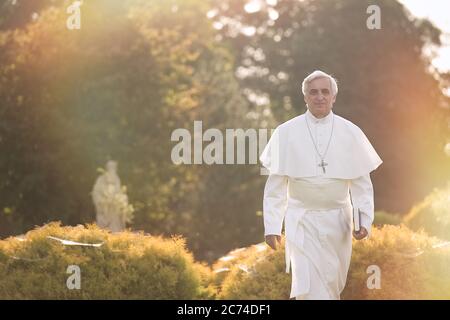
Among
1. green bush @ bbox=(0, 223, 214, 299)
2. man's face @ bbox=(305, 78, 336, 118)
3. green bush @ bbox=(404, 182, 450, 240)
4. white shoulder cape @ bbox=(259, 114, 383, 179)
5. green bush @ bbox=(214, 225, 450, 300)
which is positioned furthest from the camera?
green bush @ bbox=(404, 182, 450, 240)

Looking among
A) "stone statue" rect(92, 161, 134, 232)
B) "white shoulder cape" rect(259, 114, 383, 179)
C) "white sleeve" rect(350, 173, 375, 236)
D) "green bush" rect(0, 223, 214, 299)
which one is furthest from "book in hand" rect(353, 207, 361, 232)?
"stone statue" rect(92, 161, 134, 232)

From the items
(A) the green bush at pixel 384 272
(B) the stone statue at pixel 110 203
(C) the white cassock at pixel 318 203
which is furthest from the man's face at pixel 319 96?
(B) the stone statue at pixel 110 203

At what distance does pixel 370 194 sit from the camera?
8500mm

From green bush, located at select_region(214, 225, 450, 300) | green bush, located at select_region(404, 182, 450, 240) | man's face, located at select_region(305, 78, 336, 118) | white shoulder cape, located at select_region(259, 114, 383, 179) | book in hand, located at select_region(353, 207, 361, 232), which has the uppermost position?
man's face, located at select_region(305, 78, 336, 118)

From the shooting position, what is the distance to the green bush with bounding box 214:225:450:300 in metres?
10.4

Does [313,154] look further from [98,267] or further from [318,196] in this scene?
[98,267]

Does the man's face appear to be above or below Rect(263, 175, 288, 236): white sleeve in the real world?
above

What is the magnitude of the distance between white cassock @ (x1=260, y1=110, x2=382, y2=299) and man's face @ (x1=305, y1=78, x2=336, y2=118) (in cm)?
16

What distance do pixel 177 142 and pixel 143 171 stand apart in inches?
47.9

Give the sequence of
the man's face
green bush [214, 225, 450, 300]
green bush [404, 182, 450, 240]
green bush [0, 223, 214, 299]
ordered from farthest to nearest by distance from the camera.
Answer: green bush [404, 182, 450, 240] < green bush [0, 223, 214, 299] < green bush [214, 225, 450, 300] < the man's face

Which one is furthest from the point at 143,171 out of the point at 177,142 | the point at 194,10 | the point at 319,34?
the point at 319,34

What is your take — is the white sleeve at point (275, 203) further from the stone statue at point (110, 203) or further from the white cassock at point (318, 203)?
the stone statue at point (110, 203)

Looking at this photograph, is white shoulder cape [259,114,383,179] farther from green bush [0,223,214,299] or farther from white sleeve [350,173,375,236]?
green bush [0,223,214,299]
